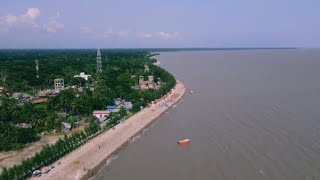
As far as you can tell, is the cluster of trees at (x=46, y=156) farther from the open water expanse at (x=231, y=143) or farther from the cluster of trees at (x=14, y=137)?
the cluster of trees at (x=14, y=137)

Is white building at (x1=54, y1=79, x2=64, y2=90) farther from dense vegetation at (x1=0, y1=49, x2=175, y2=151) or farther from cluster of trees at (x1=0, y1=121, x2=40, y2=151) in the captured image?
cluster of trees at (x1=0, y1=121, x2=40, y2=151)

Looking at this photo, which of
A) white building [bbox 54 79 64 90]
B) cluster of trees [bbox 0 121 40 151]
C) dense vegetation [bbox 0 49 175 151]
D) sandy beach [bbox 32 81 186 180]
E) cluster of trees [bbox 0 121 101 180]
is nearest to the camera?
cluster of trees [bbox 0 121 101 180]

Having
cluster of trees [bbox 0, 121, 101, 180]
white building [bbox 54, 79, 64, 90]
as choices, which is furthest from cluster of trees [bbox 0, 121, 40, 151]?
white building [bbox 54, 79, 64, 90]

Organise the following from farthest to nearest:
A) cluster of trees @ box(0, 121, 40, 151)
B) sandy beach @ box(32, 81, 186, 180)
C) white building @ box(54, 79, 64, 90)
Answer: white building @ box(54, 79, 64, 90)
cluster of trees @ box(0, 121, 40, 151)
sandy beach @ box(32, 81, 186, 180)

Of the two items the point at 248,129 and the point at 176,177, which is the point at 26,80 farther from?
the point at 176,177

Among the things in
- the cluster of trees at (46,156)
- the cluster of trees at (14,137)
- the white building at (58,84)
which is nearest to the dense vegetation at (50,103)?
the cluster of trees at (14,137)

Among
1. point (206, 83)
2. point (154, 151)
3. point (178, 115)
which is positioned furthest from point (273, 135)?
point (206, 83)

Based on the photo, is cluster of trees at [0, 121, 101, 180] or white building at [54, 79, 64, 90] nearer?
cluster of trees at [0, 121, 101, 180]
